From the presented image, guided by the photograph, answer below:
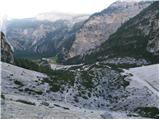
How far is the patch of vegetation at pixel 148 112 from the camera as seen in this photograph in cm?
5421

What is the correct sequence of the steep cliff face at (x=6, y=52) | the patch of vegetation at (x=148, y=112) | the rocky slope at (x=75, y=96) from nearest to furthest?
the rocky slope at (x=75, y=96) → the patch of vegetation at (x=148, y=112) → the steep cliff face at (x=6, y=52)

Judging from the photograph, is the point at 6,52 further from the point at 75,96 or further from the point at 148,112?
the point at 148,112

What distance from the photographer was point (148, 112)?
56.8 m

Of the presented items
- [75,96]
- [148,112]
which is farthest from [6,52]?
[148,112]

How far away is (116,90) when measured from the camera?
79938 millimetres

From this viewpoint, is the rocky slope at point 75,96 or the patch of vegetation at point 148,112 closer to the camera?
the rocky slope at point 75,96

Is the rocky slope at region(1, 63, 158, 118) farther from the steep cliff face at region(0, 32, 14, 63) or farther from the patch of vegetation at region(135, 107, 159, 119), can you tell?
the steep cliff face at region(0, 32, 14, 63)

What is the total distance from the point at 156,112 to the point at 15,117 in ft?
95.2

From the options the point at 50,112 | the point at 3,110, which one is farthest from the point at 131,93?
the point at 3,110

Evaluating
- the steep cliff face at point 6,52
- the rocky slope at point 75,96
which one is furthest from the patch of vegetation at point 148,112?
the steep cliff face at point 6,52

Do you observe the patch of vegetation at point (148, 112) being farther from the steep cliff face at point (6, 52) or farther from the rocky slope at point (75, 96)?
the steep cliff face at point (6, 52)

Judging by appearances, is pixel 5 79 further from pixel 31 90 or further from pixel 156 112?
pixel 156 112

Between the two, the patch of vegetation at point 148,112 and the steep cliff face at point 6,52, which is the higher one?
the steep cliff face at point 6,52

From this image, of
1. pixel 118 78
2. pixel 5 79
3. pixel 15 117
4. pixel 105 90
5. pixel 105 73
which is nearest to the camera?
pixel 15 117
